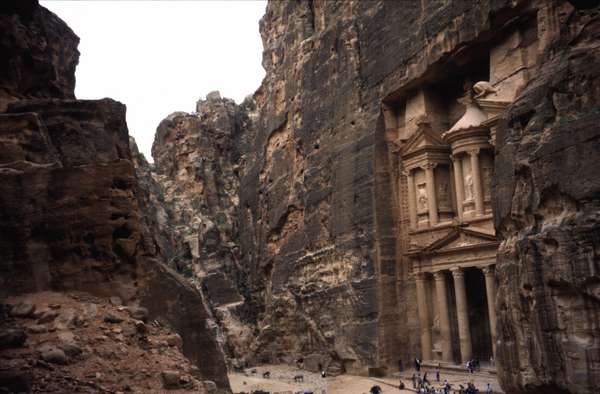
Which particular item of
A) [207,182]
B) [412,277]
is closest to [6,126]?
[412,277]

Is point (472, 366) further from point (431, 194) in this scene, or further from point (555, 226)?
point (555, 226)

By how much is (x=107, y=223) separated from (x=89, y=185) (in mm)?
695

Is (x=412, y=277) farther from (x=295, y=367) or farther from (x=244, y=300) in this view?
(x=244, y=300)

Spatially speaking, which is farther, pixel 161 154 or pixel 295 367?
pixel 161 154

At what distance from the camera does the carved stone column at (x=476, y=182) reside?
26.0m

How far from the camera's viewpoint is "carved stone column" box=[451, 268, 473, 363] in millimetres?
25484

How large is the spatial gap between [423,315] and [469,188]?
616 centimetres

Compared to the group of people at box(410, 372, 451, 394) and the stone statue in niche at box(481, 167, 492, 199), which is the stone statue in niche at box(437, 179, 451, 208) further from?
the group of people at box(410, 372, 451, 394)

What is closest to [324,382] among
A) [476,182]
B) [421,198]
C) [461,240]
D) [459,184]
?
[461,240]

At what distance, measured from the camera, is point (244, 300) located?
4569 cm

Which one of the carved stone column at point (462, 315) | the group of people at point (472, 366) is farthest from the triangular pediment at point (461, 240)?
the group of people at point (472, 366)

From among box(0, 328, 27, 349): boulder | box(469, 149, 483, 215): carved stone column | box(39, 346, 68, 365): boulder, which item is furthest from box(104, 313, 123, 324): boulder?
box(469, 149, 483, 215): carved stone column

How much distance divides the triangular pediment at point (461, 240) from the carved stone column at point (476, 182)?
0.98 metres

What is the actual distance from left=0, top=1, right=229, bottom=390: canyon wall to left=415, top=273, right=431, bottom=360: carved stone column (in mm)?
17087
